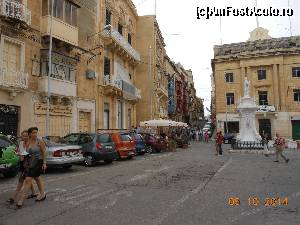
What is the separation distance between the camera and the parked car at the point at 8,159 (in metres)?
11.0

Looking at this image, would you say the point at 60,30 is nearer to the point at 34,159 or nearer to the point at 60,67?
the point at 60,67

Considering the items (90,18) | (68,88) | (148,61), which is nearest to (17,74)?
(68,88)

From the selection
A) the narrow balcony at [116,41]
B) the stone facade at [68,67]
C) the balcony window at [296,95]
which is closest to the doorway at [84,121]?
the stone facade at [68,67]

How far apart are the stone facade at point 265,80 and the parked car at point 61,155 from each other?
37.4 m

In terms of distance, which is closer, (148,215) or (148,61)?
(148,215)

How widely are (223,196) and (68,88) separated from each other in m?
16.2

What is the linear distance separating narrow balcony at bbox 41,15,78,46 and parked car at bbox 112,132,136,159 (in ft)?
25.8

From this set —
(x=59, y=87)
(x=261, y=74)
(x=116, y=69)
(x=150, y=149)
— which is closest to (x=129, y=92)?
(x=116, y=69)

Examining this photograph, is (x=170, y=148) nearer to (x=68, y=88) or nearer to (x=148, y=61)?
(x=68, y=88)

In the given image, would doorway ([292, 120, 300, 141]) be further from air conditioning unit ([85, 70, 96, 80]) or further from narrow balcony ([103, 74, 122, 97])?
air conditioning unit ([85, 70, 96, 80])

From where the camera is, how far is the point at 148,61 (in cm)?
4006

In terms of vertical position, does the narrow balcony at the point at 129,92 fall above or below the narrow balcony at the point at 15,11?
below

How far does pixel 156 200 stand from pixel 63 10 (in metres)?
17.9
